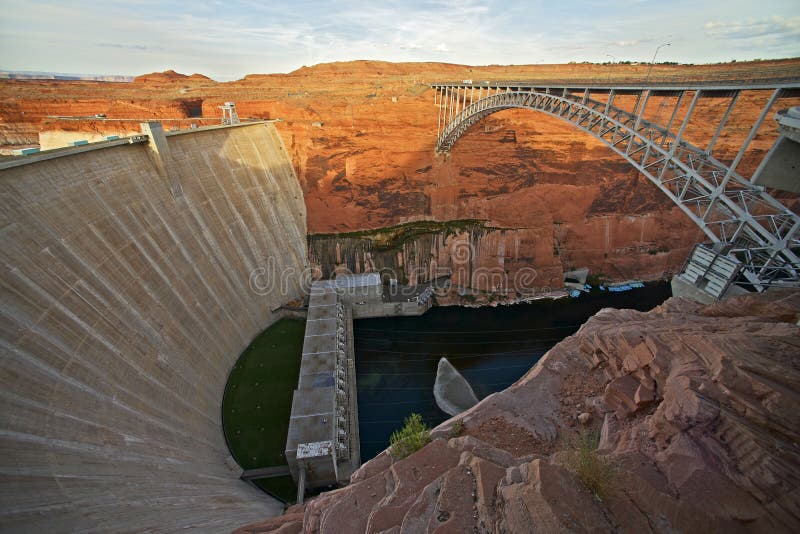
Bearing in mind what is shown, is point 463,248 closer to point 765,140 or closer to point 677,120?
point 677,120

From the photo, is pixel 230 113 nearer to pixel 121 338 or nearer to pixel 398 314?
pixel 398 314

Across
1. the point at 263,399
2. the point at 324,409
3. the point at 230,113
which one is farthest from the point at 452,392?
the point at 230,113

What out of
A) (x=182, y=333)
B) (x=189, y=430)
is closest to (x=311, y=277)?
(x=182, y=333)

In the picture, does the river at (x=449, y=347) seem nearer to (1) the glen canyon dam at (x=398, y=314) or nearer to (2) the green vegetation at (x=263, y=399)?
(1) the glen canyon dam at (x=398, y=314)

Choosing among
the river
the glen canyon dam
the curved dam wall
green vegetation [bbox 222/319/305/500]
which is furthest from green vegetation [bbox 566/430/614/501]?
the river

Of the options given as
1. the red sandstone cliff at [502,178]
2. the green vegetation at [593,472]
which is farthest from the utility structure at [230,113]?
the green vegetation at [593,472]
